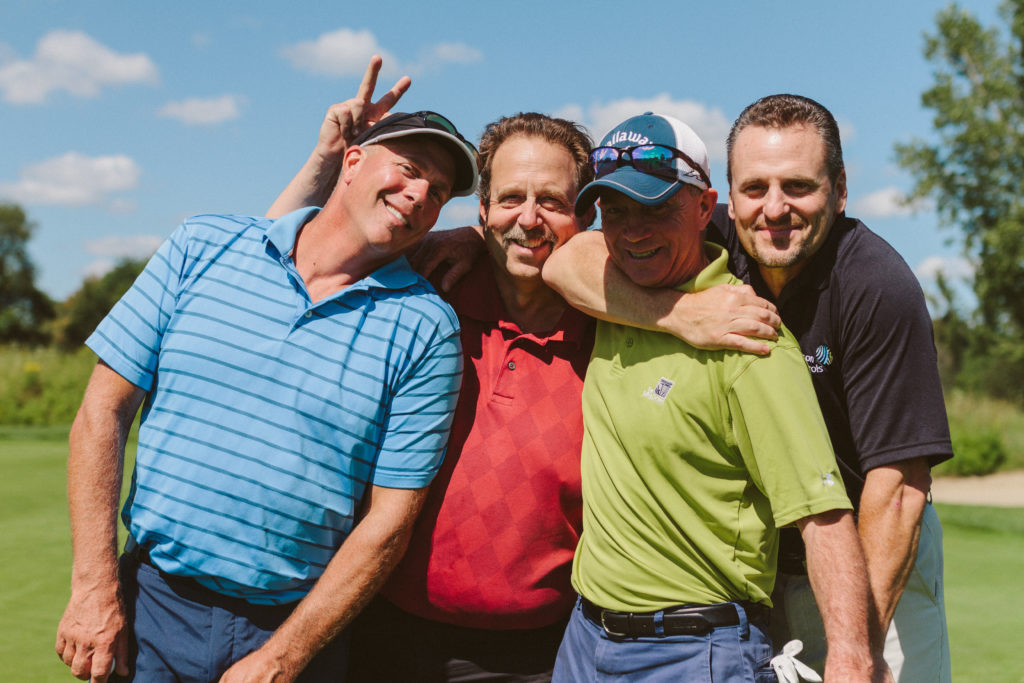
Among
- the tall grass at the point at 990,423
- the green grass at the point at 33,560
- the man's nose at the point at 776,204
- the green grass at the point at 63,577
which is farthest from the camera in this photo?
the tall grass at the point at 990,423

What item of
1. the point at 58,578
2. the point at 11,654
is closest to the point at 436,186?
the point at 11,654

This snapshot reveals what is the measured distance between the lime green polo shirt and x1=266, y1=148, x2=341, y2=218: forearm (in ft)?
4.38

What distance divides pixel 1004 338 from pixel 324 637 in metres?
30.7

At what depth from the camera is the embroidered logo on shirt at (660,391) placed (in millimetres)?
2238

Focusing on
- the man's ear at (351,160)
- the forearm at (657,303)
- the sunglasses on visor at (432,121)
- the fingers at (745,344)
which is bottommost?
the fingers at (745,344)

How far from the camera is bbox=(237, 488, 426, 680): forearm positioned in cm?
232

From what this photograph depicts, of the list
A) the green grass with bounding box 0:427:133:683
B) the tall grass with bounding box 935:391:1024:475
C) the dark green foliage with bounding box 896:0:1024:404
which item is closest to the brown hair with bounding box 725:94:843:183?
the green grass with bounding box 0:427:133:683

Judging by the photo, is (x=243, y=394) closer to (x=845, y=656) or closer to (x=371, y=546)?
(x=371, y=546)

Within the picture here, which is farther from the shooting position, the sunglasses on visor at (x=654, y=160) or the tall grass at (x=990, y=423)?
the tall grass at (x=990, y=423)

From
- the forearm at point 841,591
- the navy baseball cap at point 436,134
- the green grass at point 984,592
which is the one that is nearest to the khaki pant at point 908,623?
the forearm at point 841,591

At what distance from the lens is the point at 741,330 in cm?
213

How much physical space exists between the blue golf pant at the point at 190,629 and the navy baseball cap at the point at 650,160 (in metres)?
1.48

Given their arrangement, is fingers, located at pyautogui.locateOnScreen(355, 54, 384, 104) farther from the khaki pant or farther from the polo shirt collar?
the khaki pant

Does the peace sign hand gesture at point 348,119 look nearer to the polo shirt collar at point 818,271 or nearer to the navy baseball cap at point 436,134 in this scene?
the navy baseball cap at point 436,134
